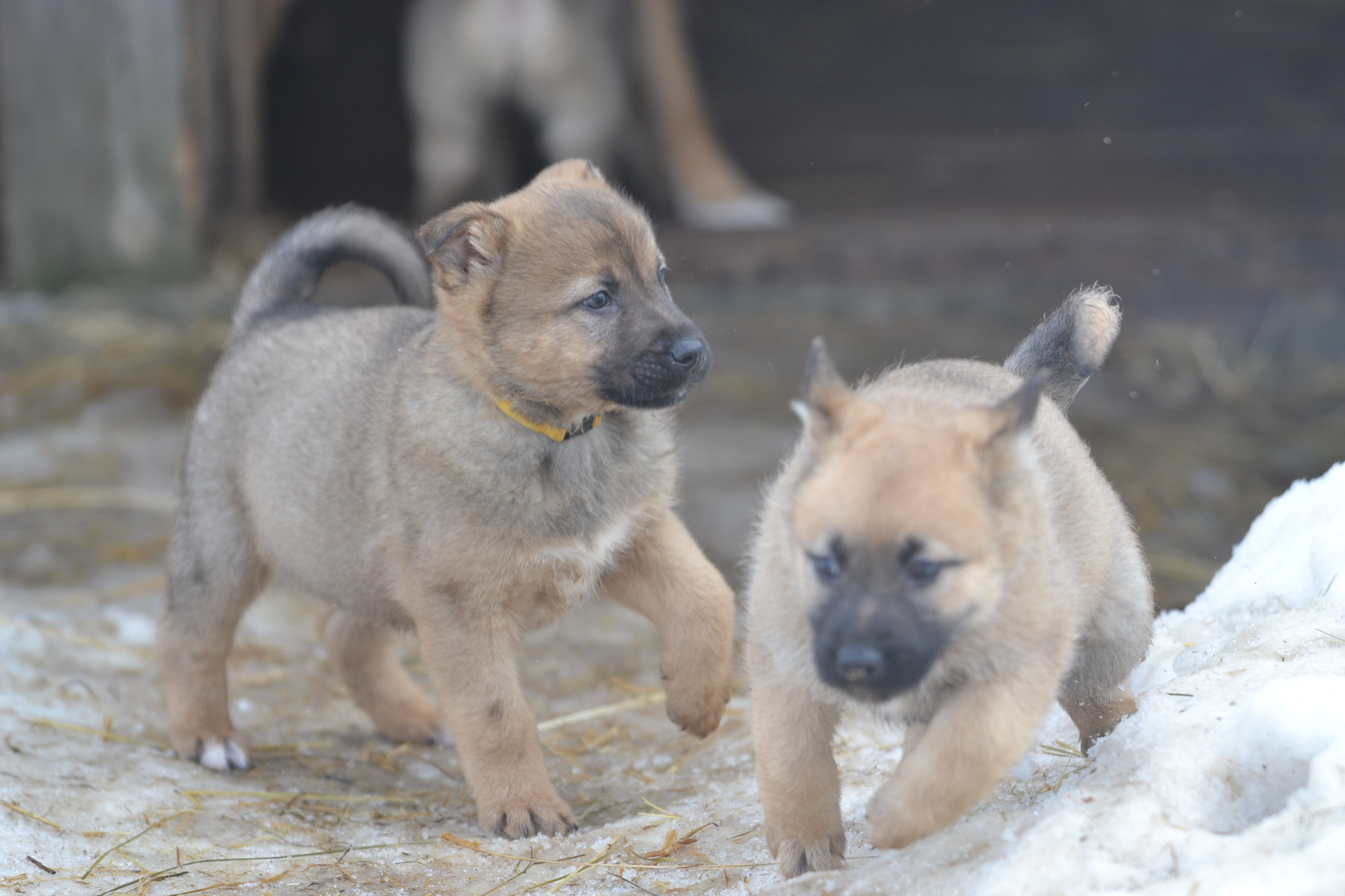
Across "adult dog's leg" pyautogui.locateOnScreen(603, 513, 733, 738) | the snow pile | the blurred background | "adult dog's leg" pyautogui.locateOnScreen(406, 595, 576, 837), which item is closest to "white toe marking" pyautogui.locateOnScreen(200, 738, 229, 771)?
"adult dog's leg" pyautogui.locateOnScreen(406, 595, 576, 837)

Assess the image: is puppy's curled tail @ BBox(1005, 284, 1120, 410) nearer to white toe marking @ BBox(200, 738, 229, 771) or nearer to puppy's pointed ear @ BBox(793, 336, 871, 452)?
puppy's pointed ear @ BBox(793, 336, 871, 452)

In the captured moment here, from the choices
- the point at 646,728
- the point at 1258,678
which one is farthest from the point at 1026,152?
the point at 1258,678

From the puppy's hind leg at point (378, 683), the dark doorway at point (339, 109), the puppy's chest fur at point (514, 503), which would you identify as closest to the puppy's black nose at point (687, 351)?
the puppy's chest fur at point (514, 503)

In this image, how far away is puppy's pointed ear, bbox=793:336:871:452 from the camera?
2.96 metres

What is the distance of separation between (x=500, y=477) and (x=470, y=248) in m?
0.68

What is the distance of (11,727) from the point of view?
4395mm

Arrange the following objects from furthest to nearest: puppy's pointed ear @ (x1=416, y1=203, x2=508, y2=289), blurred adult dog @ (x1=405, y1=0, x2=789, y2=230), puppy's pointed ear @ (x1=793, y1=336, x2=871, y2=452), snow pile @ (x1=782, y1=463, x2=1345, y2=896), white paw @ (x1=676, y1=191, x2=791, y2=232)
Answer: blurred adult dog @ (x1=405, y1=0, x2=789, y2=230) < white paw @ (x1=676, y1=191, x2=791, y2=232) < puppy's pointed ear @ (x1=416, y1=203, x2=508, y2=289) < puppy's pointed ear @ (x1=793, y1=336, x2=871, y2=452) < snow pile @ (x1=782, y1=463, x2=1345, y2=896)

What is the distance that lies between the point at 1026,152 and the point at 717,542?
6807 mm

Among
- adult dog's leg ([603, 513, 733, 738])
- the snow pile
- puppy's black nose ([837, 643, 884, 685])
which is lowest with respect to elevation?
adult dog's leg ([603, 513, 733, 738])

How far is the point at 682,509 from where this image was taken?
7.10 m

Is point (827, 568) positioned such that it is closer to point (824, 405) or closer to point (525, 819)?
point (824, 405)

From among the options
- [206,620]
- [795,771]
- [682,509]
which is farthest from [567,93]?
[795,771]

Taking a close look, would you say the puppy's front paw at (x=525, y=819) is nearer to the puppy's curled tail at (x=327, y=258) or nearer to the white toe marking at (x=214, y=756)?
the white toe marking at (x=214, y=756)

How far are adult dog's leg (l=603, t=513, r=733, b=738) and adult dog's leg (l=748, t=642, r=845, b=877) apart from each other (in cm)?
84
